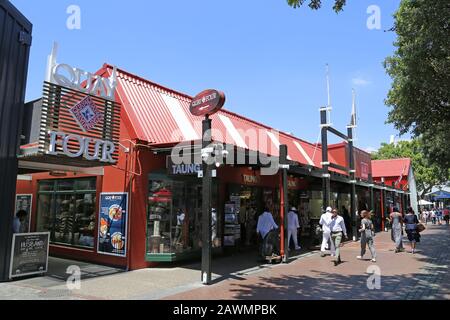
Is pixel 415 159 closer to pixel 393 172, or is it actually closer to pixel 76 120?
pixel 393 172

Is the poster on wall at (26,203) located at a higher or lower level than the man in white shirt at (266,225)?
higher

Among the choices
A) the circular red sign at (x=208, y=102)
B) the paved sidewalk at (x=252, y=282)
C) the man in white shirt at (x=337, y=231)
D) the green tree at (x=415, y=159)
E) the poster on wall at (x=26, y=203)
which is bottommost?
the paved sidewalk at (x=252, y=282)

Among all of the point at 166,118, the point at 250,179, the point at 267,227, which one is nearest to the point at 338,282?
the point at 267,227

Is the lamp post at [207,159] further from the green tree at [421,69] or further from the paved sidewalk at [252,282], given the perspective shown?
the green tree at [421,69]

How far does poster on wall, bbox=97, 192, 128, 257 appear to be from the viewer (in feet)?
34.2

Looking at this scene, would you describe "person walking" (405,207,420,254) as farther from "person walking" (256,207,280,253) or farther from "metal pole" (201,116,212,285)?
"metal pole" (201,116,212,285)

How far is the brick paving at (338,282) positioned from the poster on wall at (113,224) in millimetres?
3444

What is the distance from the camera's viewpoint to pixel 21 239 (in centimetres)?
905

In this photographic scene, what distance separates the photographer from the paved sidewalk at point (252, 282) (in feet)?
24.7

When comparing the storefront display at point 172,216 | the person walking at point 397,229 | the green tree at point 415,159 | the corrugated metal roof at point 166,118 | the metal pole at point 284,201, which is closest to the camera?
the storefront display at point 172,216

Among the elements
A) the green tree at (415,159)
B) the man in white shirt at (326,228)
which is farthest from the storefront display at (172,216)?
the green tree at (415,159)

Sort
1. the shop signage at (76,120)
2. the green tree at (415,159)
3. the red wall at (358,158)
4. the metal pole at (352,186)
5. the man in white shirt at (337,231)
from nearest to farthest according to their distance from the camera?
the shop signage at (76,120) < the man in white shirt at (337,231) < the metal pole at (352,186) < the red wall at (358,158) < the green tree at (415,159)

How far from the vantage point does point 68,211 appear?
41.5 ft

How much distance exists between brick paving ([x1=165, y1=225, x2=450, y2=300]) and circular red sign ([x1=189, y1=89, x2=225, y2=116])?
4.24 m
